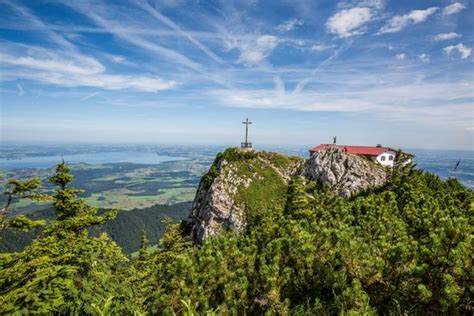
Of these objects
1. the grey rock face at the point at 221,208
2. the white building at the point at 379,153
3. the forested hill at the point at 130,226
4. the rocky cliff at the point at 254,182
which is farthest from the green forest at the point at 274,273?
the forested hill at the point at 130,226

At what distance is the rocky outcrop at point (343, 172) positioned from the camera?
40.0 metres

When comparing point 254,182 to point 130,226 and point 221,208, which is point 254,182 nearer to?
point 221,208

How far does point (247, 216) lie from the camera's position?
127 ft

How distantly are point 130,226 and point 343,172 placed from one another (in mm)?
142176

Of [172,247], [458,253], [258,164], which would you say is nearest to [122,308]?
[458,253]

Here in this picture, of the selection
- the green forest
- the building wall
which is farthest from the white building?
the green forest

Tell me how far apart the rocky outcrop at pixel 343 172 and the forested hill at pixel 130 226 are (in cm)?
10124

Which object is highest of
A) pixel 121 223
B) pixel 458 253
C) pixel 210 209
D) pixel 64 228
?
pixel 458 253

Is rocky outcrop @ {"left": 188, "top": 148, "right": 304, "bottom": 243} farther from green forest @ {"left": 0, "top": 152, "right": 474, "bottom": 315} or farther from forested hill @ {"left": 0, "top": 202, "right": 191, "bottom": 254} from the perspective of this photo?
forested hill @ {"left": 0, "top": 202, "right": 191, "bottom": 254}

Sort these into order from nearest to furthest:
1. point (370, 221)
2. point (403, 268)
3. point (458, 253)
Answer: point (458, 253) → point (403, 268) → point (370, 221)

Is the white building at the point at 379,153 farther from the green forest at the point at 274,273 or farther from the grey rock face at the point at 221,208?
the green forest at the point at 274,273

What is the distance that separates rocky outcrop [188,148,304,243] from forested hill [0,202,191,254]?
92456 mm

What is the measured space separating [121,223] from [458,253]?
167 metres

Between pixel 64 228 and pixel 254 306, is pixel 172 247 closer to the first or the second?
pixel 64 228
